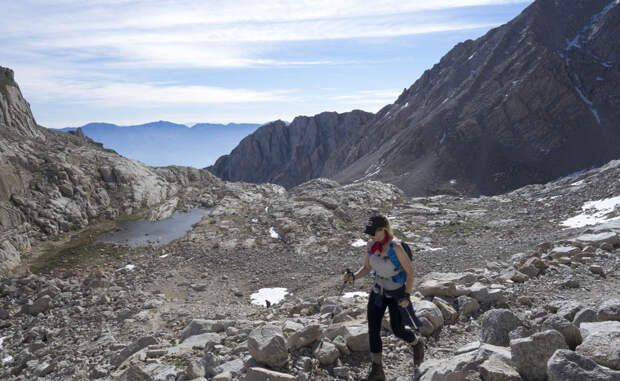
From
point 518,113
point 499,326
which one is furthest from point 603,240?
point 518,113

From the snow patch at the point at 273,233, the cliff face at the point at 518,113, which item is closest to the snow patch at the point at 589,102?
the cliff face at the point at 518,113

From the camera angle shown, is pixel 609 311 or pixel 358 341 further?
pixel 358 341

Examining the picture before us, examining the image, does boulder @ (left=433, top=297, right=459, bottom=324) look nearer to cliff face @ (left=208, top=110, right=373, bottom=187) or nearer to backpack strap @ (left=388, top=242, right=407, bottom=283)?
backpack strap @ (left=388, top=242, right=407, bottom=283)

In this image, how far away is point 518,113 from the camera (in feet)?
311

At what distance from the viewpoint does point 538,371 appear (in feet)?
18.1

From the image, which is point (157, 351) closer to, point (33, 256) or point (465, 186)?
point (33, 256)

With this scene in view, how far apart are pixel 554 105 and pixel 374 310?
109 m

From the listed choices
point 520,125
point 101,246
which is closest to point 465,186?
point 520,125

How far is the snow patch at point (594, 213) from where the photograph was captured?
30.0 m

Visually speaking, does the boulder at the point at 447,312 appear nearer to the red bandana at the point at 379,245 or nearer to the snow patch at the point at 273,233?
the red bandana at the point at 379,245

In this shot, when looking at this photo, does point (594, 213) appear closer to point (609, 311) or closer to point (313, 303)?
point (313, 303)

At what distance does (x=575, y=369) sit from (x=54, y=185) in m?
45.8

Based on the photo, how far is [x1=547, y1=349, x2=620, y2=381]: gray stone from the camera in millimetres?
4754

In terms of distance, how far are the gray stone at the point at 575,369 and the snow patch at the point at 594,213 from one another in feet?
97.6
